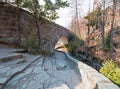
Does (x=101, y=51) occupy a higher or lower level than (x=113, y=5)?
lower

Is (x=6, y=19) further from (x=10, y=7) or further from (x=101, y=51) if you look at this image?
(x=101, y=51)

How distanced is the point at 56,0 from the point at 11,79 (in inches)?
315

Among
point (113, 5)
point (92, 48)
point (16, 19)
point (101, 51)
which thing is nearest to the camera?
point (16, 19)

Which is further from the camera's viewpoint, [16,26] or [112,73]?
[16,26]

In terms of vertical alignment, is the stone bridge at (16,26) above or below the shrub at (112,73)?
above

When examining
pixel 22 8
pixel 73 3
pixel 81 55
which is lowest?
pixel 81 55

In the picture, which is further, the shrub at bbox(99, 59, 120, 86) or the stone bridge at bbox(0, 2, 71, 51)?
the stone bridge at bbox(0, 2, 71, 51)

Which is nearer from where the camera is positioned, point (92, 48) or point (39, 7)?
point (39, 7)

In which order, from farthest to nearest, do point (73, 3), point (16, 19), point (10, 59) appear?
point (73, 3)
point (16, 19)
point (10, 59)

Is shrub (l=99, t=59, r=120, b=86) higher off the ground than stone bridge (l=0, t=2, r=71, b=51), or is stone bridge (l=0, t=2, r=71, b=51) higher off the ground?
stone bridge (l=0, t=2, r=71, b=51)

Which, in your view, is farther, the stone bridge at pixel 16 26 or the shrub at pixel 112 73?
the stone bridge at pixel 16 26

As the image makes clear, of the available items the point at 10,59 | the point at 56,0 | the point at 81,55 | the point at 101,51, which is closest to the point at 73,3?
the point at 81,55

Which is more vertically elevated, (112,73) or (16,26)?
(16,26)

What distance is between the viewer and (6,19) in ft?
34.7
